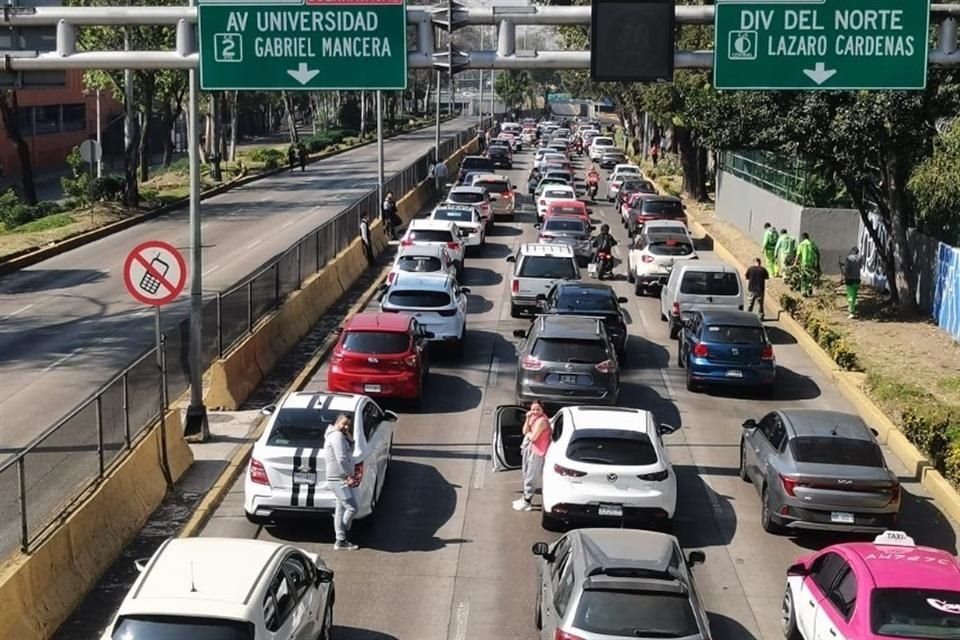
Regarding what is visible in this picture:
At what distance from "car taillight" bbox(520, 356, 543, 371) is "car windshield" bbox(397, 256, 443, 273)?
1019cm

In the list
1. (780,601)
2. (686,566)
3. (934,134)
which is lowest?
(780,601)

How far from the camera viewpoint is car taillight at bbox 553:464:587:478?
52.0ft

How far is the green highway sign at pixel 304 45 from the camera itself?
1689 centimetres

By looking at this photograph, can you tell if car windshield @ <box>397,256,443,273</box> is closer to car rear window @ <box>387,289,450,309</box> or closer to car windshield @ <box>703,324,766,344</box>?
car rear window @ <box>387,289,450,309</box>

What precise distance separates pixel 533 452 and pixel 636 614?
6.04 metres

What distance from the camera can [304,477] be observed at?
15516 mm

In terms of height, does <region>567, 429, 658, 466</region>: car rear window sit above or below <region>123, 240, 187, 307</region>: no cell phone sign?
below

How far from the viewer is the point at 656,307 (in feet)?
110

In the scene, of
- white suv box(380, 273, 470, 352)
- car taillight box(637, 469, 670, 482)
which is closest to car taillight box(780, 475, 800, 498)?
car taillight box(637, 469, 670, 482)

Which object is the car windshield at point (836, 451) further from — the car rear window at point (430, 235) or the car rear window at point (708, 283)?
the car rear window at point (430, 235)

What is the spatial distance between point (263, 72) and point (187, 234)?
29.9 meters

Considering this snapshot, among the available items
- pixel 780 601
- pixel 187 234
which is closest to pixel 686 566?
pixel 780 601

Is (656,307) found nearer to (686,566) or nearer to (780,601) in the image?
(780,601)

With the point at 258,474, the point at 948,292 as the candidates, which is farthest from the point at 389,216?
the point at 258,474
